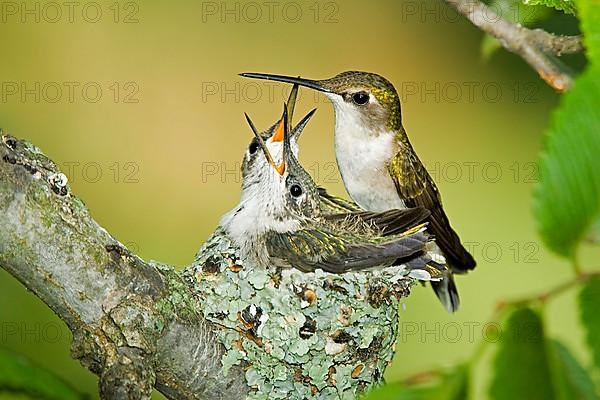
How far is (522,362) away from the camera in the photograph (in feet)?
3.11

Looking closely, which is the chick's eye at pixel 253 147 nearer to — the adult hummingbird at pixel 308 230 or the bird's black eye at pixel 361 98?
the adult hummingbird at pixel 308 230

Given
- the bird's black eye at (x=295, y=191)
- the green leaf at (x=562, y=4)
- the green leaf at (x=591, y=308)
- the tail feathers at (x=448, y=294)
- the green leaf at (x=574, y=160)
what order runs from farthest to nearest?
the tail feathers at (x=448, y=294)
the bird's black eye at (x=295, y=191)
the green leaf at (x=562, y=4)
the green leaf at (x=591, y=308)
the green leaf at (x=574, y=160)

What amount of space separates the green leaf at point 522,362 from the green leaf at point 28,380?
98 cm

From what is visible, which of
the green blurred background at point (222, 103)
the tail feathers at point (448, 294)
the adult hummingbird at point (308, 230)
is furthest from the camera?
the green blurred background at point (222, 103)

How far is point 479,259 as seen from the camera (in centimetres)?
551

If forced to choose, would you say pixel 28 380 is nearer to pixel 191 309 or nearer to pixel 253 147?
pixel 191 309

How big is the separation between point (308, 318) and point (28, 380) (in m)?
1.16

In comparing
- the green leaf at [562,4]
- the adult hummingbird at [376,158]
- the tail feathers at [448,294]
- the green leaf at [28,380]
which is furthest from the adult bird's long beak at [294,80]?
the green leaf at [562,4]

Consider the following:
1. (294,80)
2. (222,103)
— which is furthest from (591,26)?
(222,103)

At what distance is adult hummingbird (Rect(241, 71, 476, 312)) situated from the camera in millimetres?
2998

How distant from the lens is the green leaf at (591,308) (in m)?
0.97

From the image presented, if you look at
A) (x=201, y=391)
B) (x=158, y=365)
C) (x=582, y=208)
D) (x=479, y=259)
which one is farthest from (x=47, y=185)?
(x=479, y=259)

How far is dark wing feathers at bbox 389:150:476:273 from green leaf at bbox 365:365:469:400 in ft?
6.63

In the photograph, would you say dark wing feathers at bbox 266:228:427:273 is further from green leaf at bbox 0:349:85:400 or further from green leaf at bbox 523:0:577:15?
green leaf at bbox 523:0:577:15
